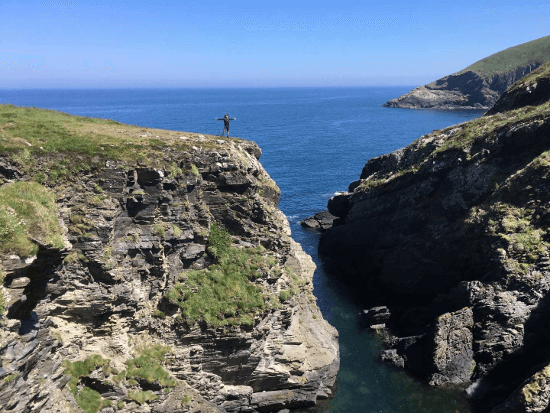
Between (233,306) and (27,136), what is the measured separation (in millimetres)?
18296

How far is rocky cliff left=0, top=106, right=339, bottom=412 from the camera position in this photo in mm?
22938

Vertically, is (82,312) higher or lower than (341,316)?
higher

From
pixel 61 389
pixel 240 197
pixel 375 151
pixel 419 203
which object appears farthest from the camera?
pixel 375 151

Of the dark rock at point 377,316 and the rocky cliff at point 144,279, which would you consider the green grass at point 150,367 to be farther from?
the dark rock at point 377,316

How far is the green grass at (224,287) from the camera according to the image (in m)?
31.0

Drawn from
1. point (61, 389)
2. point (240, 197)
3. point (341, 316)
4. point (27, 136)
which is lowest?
point (341, 316)

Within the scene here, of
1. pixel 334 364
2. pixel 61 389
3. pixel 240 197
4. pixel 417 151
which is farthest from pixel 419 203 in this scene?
pixel 61 389

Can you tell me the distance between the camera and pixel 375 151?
118 meters

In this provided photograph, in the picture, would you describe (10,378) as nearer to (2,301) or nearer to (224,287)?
Result: (2,301)

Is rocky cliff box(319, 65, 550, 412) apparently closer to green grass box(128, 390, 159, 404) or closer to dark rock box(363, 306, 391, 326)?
dark rock box(363, 306, 391, 326)

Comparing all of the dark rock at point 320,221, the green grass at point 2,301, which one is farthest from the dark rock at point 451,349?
the dark rock at point 320,221

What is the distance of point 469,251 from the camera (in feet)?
151

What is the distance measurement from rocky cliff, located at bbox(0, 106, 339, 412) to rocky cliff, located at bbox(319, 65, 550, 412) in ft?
41.2

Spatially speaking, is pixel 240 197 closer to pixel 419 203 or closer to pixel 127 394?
pixel 127 394
